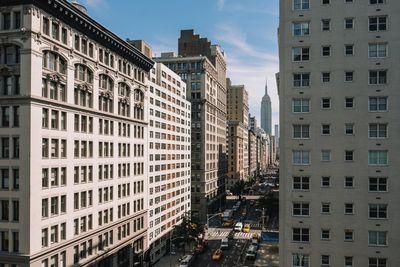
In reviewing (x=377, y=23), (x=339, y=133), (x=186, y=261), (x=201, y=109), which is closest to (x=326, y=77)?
(x=339, y=133)

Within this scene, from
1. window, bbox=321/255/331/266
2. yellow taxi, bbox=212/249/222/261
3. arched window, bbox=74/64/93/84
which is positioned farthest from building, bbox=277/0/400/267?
yellow taxi, bbox=212/249/222/261

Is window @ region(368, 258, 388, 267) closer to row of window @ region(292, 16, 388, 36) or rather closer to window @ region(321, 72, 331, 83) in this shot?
window @ region(321, 72, 331, 83)

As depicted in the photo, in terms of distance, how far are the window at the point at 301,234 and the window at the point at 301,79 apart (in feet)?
50.0

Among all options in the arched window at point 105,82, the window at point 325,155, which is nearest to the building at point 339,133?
the window at point 325,155

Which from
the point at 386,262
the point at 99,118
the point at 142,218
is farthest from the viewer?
the point at 142,218

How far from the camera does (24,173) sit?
41312 millimetres

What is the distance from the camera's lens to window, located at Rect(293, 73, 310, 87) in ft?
132

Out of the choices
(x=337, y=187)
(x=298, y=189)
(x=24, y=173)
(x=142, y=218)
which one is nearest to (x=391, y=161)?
(x=337, y=187)

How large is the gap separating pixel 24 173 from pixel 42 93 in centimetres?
950

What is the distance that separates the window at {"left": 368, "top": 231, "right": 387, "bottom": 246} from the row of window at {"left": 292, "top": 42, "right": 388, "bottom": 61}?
17938 millimetres

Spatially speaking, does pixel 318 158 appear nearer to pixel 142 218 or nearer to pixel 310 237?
pixel 310 237

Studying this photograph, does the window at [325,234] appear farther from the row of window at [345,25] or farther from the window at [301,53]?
the row of window at [345,25]

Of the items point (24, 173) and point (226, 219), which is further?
point (226, 219)

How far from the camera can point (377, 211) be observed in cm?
3775
